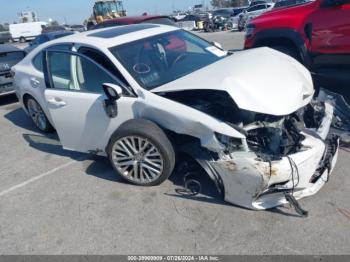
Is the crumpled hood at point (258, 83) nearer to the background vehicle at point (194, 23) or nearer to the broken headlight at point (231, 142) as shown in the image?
the broken headlight at point (231, 142)

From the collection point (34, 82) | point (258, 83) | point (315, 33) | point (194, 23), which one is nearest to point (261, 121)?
point (258, 83)

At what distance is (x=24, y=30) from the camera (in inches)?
1548

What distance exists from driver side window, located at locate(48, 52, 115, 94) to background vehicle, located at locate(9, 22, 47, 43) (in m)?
38.7

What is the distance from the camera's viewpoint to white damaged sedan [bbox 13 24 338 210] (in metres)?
2.91

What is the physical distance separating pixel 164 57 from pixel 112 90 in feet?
3.09

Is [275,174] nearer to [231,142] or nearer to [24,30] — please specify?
[231,142]

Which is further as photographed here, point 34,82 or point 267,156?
point 34,82

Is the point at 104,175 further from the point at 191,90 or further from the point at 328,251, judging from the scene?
the point at 328,251

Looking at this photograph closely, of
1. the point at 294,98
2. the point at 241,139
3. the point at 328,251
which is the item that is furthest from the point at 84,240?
the point at 294,98

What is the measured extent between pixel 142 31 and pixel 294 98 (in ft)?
6.88

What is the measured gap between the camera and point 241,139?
291 centimetres

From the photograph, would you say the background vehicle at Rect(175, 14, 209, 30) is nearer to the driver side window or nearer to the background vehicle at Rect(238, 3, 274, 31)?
the background vehicle at Rect(238, 3, 274, 31)

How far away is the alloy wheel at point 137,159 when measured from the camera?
11.2 ft

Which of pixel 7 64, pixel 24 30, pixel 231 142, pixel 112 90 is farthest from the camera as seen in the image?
pixel 24 30
